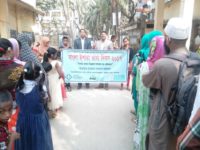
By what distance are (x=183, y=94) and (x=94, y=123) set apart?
9.34ft

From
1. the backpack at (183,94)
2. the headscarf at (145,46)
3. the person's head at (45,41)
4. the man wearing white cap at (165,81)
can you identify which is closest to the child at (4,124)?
the man wearing white cap at (165,81)

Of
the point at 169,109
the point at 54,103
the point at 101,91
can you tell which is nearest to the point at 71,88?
the point at 101,91

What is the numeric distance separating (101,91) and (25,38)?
4088 mm

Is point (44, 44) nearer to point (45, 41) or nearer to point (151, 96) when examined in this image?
point (45, 41)

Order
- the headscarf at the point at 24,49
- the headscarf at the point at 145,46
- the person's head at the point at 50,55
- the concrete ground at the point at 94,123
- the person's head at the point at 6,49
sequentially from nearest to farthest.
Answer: the person's head at the point at 6,49 → the headscarf at the point at 24,49 → the headscarf at the point at 145,46 → the concrete ground at the point at 94,123 → the person's head at the point at 50,55

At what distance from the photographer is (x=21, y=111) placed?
2725 mm

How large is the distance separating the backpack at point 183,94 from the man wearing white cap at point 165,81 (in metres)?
0.05

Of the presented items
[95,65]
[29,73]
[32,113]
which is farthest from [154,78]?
[95,65]

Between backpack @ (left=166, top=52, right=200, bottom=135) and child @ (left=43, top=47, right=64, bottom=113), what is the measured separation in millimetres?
2859

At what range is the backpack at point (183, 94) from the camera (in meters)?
1.82

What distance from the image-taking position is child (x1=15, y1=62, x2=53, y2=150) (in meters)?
2.59

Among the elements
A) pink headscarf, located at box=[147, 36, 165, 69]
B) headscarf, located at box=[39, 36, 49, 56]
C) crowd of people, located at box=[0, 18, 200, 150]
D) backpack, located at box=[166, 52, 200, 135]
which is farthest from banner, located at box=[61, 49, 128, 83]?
backpack, located at box=[166, 52, 200, 135]

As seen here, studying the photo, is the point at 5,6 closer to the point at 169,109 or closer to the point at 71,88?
the point at 71,88

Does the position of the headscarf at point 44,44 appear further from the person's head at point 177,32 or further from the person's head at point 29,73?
the person's head at point 177,32
